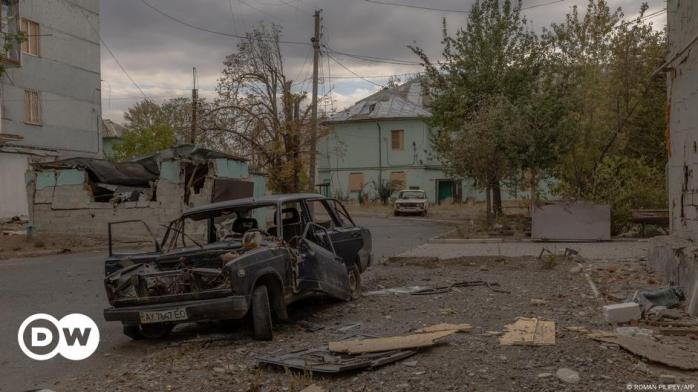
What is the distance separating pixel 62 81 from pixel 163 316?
1170 inches

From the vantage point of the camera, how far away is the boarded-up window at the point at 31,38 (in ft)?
105

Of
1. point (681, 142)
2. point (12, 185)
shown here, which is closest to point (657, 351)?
point (681, 142)

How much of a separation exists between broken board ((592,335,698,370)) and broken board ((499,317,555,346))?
486mm

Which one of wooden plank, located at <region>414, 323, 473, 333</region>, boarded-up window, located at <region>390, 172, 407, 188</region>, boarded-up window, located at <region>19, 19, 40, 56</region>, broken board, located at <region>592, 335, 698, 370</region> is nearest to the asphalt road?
wooden plank, located at <region>414, 323, 473, 333</region>

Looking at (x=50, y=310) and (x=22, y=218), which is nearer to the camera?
(x=50, y=310)

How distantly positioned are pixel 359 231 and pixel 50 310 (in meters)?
4.77

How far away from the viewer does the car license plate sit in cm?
762

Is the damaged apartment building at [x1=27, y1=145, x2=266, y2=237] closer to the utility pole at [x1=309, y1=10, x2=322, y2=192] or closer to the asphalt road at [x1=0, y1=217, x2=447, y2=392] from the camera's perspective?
the utility pole at [x1=309, y1=10, x2=322, y2=192]

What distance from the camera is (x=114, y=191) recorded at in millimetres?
26375

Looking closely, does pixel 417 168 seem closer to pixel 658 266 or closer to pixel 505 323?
pixel 658 266

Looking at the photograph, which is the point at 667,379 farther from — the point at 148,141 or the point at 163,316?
the point at 148,141

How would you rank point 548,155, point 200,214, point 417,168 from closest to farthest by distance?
point 200,214, point 548,155, point 417,168

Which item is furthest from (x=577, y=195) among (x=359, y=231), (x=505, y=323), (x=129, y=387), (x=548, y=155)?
(x=129, y=387)

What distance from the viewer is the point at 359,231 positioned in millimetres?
11492
